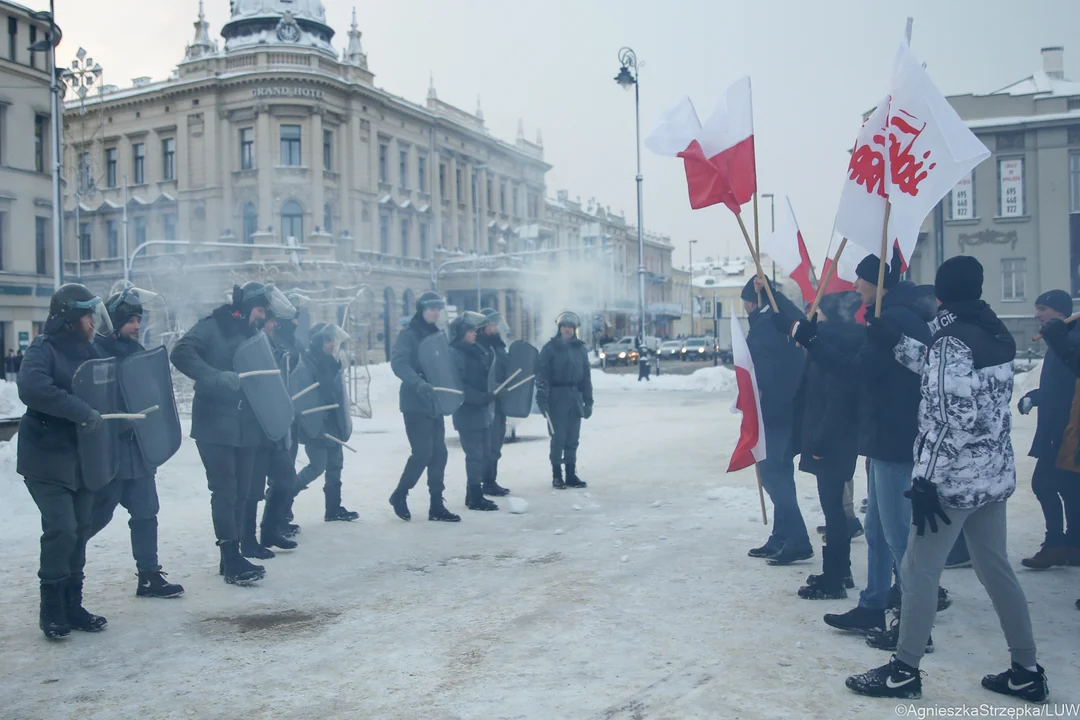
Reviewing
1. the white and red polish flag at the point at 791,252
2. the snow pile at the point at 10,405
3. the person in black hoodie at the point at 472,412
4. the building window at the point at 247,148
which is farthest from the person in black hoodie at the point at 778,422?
the building window at the point at 247,148

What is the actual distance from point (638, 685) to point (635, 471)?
7.68 meters

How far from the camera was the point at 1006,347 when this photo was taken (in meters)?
4.13

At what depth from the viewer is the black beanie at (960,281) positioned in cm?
419

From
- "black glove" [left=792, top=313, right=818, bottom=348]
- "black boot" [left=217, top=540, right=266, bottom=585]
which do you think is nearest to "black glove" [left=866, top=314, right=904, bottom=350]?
"black glove" [left=792, top=313, right=818, bottom=348]

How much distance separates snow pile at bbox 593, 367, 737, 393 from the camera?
30.3m

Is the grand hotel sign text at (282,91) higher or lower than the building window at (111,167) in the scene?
higher

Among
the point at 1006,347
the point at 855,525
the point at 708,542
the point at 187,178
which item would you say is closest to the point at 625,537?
the point at 708,542

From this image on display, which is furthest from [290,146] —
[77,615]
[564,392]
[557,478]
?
[77,615]

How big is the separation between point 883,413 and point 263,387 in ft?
13.6

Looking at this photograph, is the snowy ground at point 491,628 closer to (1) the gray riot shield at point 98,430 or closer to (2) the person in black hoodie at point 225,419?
(2) the person in black hoodie at point 225,419

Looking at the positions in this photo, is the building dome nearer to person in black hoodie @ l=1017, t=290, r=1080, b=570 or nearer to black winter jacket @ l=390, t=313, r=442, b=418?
black winter jacket @ l=390, t=313, r=442, b=418

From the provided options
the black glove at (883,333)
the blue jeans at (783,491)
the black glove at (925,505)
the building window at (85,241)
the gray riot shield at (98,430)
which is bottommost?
the blue jeans at (783,491)

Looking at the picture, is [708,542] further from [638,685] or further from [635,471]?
[635,471]

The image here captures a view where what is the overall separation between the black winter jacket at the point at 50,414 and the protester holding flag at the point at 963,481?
171 inches
